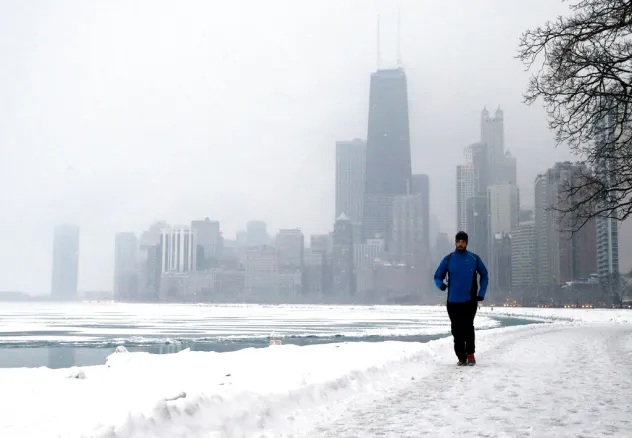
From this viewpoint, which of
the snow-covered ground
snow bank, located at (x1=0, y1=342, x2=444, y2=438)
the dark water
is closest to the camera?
snow bank, located at (x1=0, y1=342, x2=444, y2=438)

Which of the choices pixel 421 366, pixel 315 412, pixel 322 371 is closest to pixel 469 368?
pixel 421 366

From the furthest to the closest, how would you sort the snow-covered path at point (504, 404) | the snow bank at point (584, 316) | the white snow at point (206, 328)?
1. the snow bank at point (584, 316)
2. the white snow at point (206, 328)
3. the snow-covered path at point (504, 404)

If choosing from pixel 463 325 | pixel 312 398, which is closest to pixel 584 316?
pixel 463 325

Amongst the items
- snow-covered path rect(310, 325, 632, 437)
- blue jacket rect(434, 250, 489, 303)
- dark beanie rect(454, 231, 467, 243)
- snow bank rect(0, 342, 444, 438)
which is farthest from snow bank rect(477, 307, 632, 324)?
snow bank rect(0, 342, 444, 438)

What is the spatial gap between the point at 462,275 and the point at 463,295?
1.04 feet

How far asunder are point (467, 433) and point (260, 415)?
1860 mm

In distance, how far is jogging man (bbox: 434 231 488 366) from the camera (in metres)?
10.9

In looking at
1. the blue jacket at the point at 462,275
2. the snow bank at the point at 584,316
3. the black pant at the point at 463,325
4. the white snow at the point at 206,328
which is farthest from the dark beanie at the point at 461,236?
the snow bank at the point at 584,316

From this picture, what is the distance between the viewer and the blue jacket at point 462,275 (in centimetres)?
1093

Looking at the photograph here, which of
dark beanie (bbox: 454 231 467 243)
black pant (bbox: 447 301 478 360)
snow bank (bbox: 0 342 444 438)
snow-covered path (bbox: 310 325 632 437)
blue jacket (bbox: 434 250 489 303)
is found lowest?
snow-covered path (bbox: 310 325 632 437)

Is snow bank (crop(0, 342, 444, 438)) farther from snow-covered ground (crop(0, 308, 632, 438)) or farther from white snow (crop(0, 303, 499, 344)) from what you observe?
white snow (crop(0, 303, 499, 344))

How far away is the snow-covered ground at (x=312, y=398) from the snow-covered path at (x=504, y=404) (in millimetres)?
11

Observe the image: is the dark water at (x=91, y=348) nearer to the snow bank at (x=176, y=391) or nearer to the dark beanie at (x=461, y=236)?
the snow bank at (x=176, y=391)

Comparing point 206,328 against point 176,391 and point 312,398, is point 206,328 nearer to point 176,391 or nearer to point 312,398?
point 312,398
